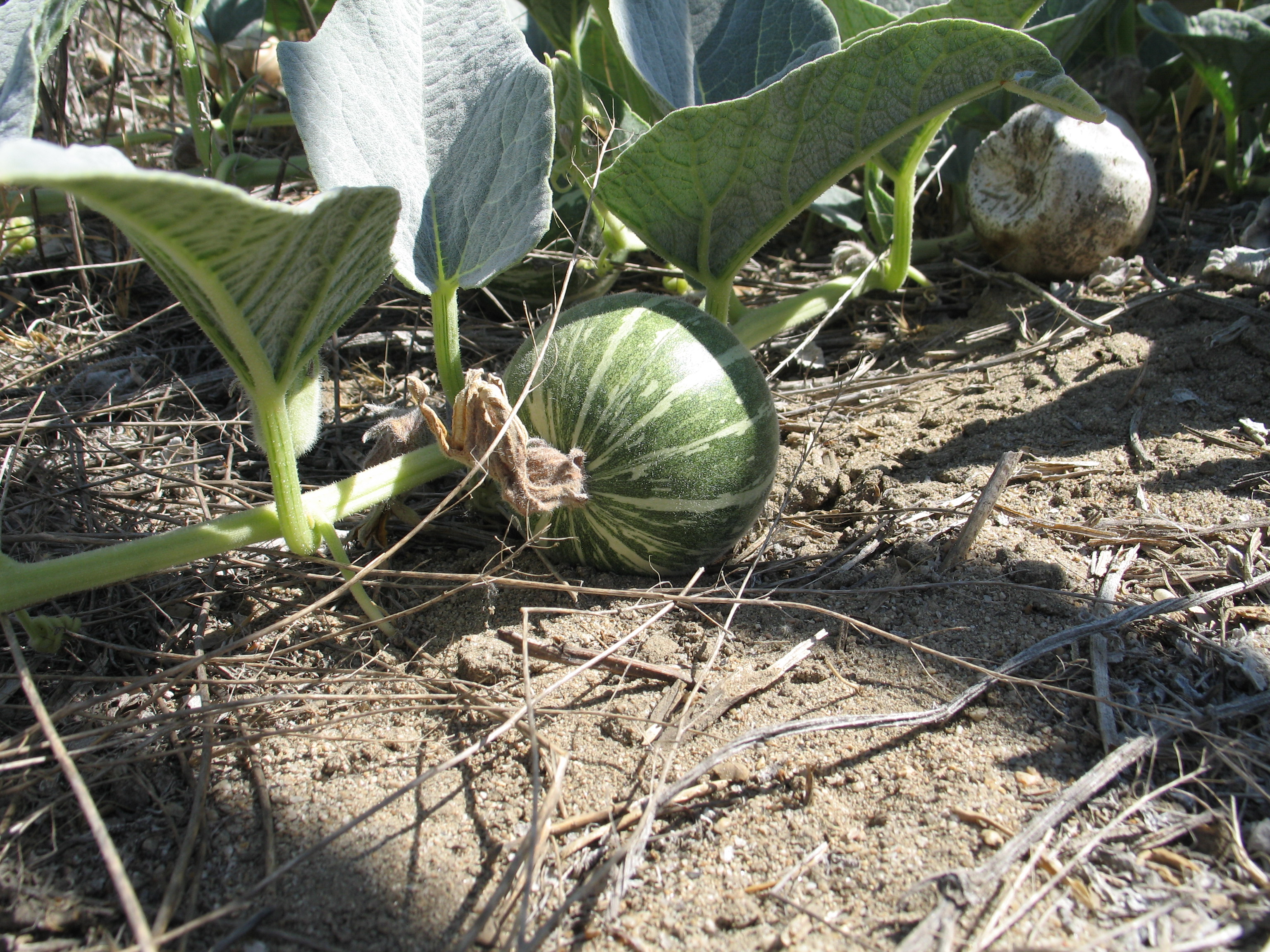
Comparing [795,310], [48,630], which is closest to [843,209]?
[795,310]

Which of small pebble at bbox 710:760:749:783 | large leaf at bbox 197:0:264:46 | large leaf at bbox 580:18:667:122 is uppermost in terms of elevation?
large leaf at bbox 197:0:264:46

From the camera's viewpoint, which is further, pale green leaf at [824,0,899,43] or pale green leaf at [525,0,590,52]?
pale green leaf at [525,0,590,52]

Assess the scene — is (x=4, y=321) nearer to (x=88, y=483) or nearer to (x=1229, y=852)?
(x=88, y=483)

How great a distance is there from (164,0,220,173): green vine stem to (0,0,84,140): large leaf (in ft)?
1.26

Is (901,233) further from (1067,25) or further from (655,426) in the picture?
(655,426)

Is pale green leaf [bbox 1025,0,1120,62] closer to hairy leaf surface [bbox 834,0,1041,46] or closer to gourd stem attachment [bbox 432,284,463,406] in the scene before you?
hairy leaf surface [bbox 834,0,1041,46]

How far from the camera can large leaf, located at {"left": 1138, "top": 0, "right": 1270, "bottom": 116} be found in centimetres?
232

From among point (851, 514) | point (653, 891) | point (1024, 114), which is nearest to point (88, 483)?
point (653, 891)

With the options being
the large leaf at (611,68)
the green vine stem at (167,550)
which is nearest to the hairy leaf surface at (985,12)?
the large leaf at (611,68)

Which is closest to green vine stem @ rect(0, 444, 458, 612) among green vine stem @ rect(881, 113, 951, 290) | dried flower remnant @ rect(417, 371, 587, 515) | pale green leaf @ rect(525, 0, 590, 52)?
dried flower remnant @ rect(417, 371, 587, 515)

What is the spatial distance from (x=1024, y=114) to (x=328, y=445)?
200cm

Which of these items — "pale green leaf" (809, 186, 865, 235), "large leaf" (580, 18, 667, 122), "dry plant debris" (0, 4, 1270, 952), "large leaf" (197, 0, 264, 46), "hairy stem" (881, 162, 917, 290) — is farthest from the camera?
"pale green leaf" (809, 186, 865, 235)

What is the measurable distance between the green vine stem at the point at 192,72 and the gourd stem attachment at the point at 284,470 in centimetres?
92

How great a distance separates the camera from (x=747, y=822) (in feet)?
3.55
